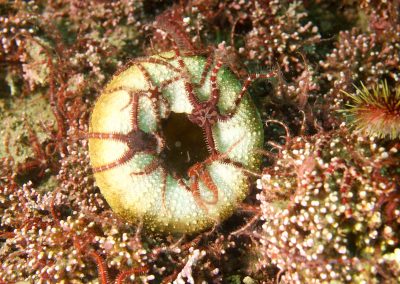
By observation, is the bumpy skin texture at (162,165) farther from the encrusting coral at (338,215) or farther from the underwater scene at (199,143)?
the encrusting coral at (338,215)

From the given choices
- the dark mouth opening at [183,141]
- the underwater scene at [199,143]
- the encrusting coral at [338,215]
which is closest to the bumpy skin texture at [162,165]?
the underwater scene at [199,143]

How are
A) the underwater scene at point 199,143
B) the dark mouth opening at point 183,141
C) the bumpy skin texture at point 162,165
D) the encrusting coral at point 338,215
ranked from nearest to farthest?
the encrusting coral at point 338,215 → the underwater scene at point 199,143 → the bumpy skin texture at point 162,165 → the dark mouth opening at point 183,141

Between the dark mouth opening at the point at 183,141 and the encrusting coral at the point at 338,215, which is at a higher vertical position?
the dark mouth opening at the point at 183,141

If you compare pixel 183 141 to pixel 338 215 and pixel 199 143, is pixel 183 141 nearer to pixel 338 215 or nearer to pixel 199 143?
pixel 199 143

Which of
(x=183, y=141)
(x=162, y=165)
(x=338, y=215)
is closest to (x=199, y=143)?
(x=183, y=141)

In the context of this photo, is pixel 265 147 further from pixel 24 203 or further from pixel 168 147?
pixel 24 203

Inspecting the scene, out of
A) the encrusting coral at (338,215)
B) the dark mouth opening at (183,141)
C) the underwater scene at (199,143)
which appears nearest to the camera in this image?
the encrusting coral at (338,215)

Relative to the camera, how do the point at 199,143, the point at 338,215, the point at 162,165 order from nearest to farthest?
the point at 338,215, the point at 162,165, the point at 199,143
